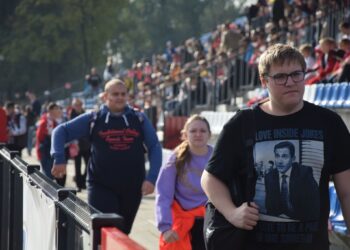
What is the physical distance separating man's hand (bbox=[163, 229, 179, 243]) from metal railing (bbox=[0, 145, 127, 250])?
1.06 m

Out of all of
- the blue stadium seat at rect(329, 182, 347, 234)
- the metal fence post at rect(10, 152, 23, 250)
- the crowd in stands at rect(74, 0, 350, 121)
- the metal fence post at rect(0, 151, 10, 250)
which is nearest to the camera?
the metal fence post at rect(10, 152, 23, 250)

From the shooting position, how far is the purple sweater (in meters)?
6.58

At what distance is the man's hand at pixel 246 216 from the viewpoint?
396cm

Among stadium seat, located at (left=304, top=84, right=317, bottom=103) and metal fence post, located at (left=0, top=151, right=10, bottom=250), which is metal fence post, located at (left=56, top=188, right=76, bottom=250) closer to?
metal fence post, located at (left=0, top=151, right=10, bottom=250)

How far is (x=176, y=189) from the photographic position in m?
6.77

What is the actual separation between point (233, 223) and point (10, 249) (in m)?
3.50

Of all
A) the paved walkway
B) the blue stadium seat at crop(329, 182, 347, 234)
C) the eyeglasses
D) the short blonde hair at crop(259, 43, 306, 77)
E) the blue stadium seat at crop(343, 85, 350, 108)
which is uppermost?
the short blonde hair at crop(259, 43, 306, 77)

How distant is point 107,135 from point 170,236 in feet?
5.03

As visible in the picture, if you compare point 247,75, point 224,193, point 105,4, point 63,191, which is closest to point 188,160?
point 63,191

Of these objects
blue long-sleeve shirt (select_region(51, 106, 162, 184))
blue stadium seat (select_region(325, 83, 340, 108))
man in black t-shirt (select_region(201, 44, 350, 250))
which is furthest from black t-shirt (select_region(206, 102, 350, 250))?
blue stadium seat (select_region(325, 83, 340, 108))

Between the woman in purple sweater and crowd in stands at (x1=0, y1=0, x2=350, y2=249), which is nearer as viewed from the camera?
the woman in purple sweater

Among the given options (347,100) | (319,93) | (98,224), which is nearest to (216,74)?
(319,93)

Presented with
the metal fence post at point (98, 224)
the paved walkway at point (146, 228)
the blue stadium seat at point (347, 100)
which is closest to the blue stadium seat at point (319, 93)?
the blue stadium seat at point (347, 100)

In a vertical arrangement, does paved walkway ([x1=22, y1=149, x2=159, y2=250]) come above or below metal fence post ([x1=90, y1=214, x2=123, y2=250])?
below
